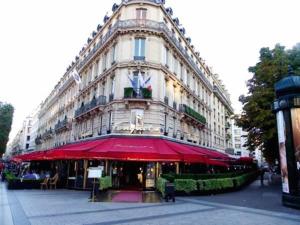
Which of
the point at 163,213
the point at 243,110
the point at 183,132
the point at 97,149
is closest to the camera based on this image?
the point at 163,213

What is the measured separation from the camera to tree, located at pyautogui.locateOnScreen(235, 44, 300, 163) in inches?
784

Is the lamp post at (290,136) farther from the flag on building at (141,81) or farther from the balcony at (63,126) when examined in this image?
the balcony at (63,126)

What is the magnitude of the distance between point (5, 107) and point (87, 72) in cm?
2671

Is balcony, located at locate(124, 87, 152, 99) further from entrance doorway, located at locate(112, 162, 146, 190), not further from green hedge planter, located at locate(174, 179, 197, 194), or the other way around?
green hedge planter, located at locate(174, 179, 197, 194)

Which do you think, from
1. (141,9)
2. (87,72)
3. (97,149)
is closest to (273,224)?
(97,149)

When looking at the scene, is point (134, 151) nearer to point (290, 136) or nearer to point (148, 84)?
point (148, 84)

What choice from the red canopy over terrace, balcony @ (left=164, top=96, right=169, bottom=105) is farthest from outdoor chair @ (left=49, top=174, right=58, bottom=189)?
balcony @ (left=164, top=96, right=169, bottom=105)

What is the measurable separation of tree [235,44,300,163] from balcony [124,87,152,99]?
786cm

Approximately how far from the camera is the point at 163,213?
34.4 ft

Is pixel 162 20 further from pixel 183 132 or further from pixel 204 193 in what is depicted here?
pixel 204 193

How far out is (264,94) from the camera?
20094 millimetres

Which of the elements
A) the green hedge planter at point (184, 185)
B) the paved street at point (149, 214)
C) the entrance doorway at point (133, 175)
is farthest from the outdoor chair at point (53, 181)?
the green hedge planter at point (184, 185)

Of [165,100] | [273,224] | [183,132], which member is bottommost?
[273,224]

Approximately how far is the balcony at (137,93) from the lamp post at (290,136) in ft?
31.1
